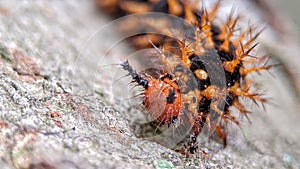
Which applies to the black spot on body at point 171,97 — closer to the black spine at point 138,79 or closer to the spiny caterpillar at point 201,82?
the spiny caterpillar at point 201,82

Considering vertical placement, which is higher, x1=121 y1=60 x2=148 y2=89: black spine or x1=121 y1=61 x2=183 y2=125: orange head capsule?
x1=121 y1=60 x2=148 y2=89: black spine

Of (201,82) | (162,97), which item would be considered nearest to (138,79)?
(162,97)

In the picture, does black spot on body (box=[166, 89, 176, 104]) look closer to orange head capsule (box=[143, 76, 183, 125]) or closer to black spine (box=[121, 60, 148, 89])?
orange head capsule (box=[143, 76, 183, 125])

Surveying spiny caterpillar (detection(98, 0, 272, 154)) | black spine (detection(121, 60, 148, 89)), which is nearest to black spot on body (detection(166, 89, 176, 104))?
spiny caterpillar (detection(98, 0, 272, 154))

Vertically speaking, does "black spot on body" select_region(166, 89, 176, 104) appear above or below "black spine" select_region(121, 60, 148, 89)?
below

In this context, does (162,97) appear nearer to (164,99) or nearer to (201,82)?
(164,99)

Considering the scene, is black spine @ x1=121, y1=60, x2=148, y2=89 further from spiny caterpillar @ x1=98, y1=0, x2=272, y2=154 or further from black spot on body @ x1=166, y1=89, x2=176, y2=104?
black spot on body @ x1=166, y1=89, x2=176, y2=104

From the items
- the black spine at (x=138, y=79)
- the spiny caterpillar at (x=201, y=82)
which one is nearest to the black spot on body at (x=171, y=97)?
the spiny caterpillar at (x=201, y=82)

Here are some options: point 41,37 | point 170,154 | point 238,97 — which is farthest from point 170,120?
point 41,37

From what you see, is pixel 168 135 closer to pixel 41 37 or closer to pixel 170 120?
pixel 170 120

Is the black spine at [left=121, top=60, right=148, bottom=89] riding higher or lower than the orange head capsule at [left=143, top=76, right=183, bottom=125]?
higher

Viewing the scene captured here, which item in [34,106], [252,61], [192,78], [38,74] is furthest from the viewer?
[252,61]
